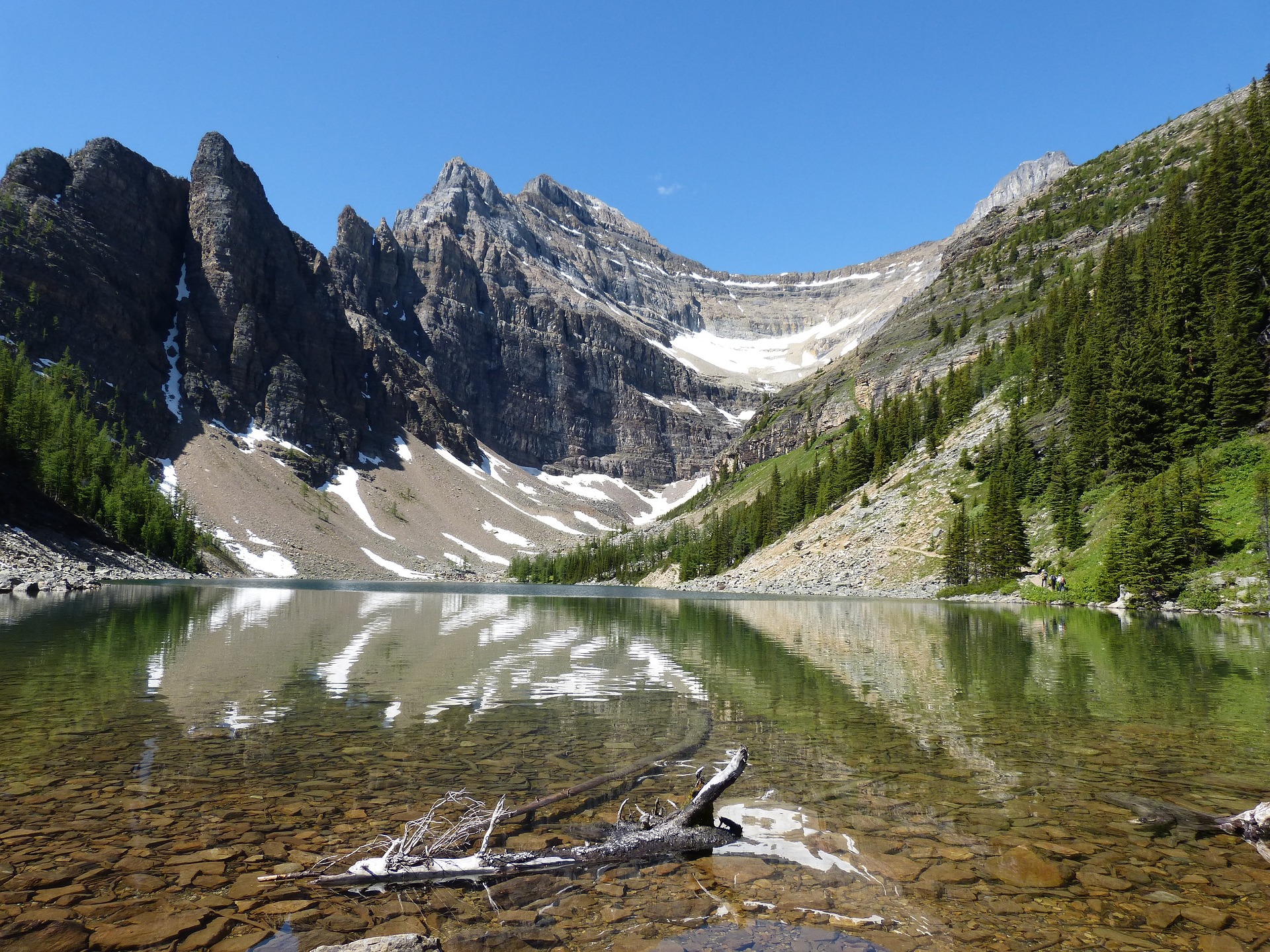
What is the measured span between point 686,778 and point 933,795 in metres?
3.94

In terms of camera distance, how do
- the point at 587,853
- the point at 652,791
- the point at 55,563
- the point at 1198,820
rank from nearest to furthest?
the point at 587,853
the point at 1198,820
the point at 652,791
the point at 55,563

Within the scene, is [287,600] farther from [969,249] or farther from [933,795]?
[969,249]

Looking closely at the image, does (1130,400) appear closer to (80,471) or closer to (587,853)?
(587,853)

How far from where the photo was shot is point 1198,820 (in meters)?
9.73

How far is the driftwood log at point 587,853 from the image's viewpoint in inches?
297

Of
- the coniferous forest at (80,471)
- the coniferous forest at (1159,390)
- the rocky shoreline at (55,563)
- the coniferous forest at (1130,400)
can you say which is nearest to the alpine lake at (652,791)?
the coniferous forest at (1159,390)

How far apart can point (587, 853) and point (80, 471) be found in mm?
126132

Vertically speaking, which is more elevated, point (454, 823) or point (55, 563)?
point (55, 563)

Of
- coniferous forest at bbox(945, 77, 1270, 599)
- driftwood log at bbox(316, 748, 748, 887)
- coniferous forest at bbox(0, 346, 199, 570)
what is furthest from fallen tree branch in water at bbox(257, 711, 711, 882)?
coniferous forest at bbox(0, 346, 199, 570)

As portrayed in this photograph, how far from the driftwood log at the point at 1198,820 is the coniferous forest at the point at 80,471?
108181 millimetres

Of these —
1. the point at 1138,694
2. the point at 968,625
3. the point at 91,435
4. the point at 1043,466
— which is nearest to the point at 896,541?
the point at 1043,466

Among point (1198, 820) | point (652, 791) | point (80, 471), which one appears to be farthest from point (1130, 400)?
point (80, 471)

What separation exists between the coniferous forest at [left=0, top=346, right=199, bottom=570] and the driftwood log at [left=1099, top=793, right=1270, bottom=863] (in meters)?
108

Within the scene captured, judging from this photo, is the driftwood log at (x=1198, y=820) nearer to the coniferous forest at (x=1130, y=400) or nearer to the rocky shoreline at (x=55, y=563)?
the coniferous forest at (x=1130, y=400)
